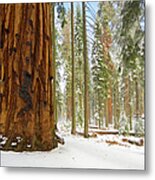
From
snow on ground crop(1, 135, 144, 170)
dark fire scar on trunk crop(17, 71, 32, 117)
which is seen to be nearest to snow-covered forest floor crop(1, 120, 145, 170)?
snow on ground crop(1, 135, 144, 170)

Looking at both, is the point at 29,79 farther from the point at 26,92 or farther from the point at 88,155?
the point at 88,155

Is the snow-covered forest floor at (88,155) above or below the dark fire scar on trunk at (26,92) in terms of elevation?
below

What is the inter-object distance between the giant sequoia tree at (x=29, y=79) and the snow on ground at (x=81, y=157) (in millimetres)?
38

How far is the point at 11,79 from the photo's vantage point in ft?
6.89

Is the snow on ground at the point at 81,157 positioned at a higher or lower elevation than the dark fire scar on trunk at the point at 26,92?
lower

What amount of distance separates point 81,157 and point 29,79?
396 millimetres

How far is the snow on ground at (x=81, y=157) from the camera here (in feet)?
6.56

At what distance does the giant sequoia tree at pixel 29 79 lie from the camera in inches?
81.9

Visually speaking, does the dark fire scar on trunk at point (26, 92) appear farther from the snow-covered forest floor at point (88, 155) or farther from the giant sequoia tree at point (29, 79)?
the snow-covered forest floor at point (88, 155)

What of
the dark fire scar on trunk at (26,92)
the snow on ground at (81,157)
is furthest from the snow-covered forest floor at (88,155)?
the dark fire scar on trunk at (26,92)

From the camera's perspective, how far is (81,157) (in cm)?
204

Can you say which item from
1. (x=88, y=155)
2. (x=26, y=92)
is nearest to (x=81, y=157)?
(x=88, y=155)

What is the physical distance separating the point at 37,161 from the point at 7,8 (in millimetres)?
666

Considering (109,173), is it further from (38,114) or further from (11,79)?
(11,79)
